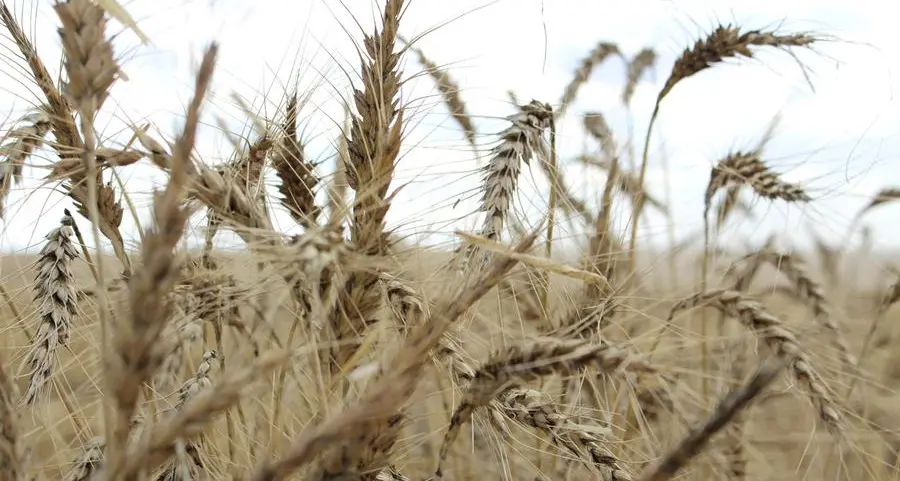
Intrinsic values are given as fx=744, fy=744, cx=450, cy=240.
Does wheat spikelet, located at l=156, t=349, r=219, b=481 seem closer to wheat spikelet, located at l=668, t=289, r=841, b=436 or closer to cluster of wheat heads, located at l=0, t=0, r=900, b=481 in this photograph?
cluster of wheat heads, located at l=0, t=0, r=900, b=481

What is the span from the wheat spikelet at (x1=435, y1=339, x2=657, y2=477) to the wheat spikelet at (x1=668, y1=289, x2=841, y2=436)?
474mm

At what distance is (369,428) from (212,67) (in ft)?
0.99

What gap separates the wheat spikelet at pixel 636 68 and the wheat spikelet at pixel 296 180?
147 centimetres

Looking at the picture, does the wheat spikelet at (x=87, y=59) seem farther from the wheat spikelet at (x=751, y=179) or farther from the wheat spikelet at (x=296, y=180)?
the wheat spikelet at (x=751, y=179)

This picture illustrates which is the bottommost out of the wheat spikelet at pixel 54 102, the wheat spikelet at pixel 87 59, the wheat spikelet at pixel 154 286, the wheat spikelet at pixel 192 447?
the wheat spikelet at pixel 192 447

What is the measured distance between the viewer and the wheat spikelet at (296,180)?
1.10 meters

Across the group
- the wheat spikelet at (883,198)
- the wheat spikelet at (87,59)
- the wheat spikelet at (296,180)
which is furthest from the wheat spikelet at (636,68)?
the wheat spikelet at (87,59)

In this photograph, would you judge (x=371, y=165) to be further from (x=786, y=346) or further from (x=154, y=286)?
(x=786, y=346)

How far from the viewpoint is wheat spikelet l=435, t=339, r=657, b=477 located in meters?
0.74

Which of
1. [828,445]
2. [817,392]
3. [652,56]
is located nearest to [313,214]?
[817,392]

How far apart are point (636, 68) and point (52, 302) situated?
2034 millimetres

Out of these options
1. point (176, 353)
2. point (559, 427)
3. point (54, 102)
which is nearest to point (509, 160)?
point (559, 427)

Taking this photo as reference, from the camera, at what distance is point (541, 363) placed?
0.74m

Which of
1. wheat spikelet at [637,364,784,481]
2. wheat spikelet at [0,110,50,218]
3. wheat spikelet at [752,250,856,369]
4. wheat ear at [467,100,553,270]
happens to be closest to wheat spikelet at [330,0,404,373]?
wheat ear at [467,100,553,270]
